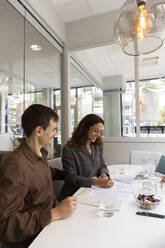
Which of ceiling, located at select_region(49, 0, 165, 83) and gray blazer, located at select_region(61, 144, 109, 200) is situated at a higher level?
A: ceiling, located at select_region(49, 0, 165, 83)

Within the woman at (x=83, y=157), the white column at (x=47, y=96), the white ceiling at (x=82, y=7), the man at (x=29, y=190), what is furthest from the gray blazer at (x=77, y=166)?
the white ceiling at (x=82, y=7)

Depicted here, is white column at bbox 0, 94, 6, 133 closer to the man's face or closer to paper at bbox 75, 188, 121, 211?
the man's face

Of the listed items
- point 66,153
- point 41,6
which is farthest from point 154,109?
point 41,6

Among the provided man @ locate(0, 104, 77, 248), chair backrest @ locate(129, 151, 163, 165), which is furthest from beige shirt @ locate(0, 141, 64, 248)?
chair backrest @ locate(129, 151, 163, 165)

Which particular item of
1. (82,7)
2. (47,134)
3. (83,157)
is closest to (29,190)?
(47,134)

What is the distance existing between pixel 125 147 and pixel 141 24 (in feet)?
6.51

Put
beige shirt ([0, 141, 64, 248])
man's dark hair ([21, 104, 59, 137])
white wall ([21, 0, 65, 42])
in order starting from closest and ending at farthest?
beige shirt ([0, 141, 64, 248])
man's dark hair ([21, 104, 59, 137])
white wall ([21, 0, 65, 42])

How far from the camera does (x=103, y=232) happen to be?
→ 702 mm

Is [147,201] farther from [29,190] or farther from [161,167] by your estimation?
[161,167]

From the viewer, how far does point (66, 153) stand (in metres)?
1.62

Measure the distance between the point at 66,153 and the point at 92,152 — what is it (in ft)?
0.98

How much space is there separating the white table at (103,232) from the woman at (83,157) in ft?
1.94

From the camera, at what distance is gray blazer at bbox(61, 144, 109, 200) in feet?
4.78

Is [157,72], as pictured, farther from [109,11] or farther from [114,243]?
[114,243]
